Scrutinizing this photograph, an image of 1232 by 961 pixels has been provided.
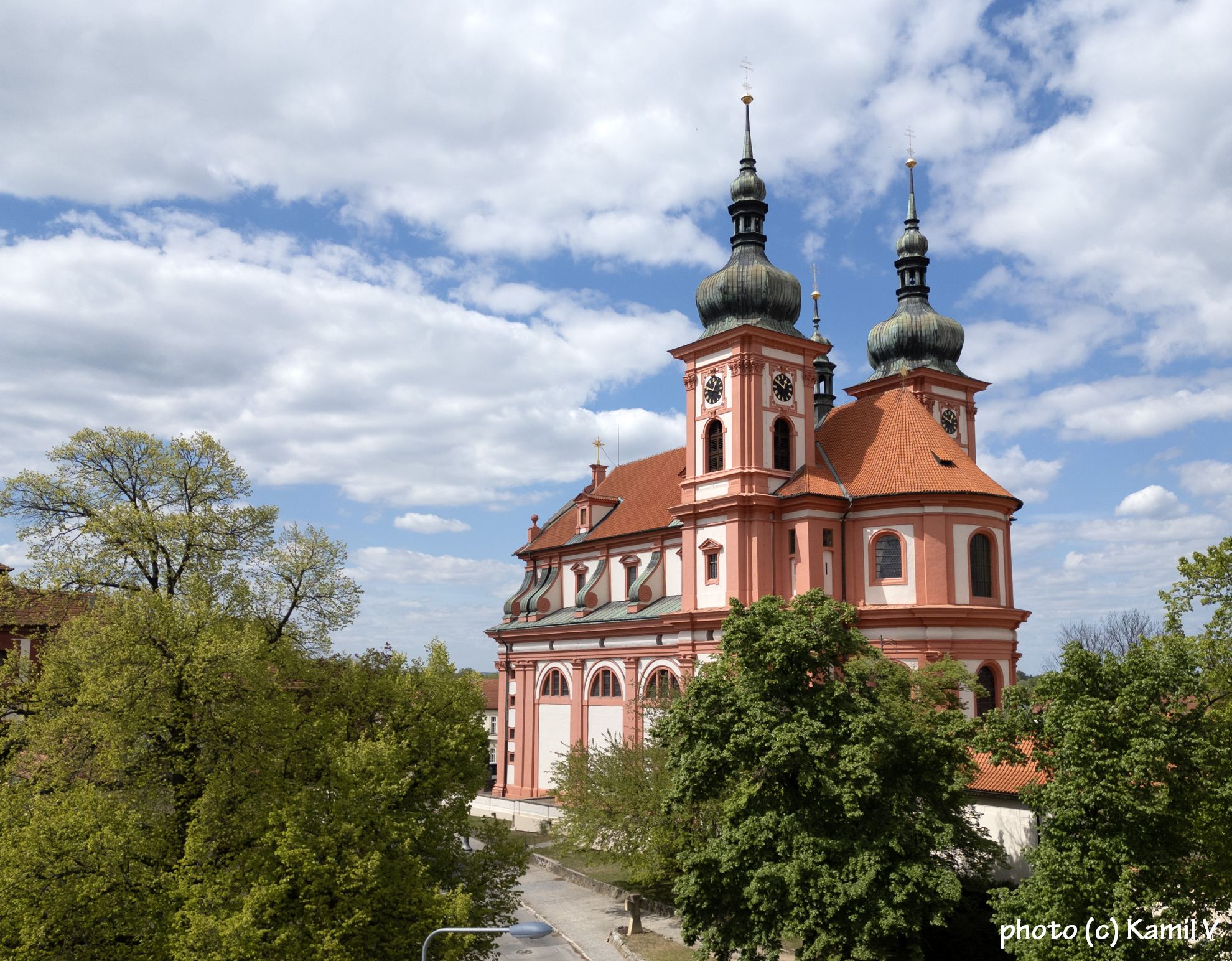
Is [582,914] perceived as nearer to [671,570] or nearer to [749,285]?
[671,570]

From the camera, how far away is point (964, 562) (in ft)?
118

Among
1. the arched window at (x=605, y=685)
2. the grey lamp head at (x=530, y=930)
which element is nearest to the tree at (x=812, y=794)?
the grey lamp head at (x=530, y=930)

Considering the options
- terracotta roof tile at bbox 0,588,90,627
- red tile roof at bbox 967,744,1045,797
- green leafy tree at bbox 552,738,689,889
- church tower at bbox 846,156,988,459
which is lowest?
green leafy tree at bbox 552,738,689,889

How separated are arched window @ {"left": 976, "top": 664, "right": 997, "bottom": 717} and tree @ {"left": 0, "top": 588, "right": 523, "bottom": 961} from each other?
1989cm

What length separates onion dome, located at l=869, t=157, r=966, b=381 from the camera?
4784 centimetres

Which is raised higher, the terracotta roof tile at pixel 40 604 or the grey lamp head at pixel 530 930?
the terracotta roof tile at pixel 40 604

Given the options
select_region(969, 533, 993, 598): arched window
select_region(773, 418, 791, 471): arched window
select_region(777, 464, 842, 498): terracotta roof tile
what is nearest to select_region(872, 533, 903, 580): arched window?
select_region(777, 464, 842, 498): terracotta roof tile

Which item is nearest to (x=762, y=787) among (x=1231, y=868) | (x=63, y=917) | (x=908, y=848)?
(x=908, y=848)

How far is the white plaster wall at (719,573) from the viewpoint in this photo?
4012 centimetres

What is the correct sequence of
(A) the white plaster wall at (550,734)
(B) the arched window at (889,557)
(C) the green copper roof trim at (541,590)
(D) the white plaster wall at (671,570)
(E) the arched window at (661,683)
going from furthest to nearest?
(C) the green copper roof trim at (541,590) → (A) the white plaster wall at (550,734) → (D) the white plaster wall at (671,570) → (E) the arched window at (661,683) → (B) the arched window at (889,557)

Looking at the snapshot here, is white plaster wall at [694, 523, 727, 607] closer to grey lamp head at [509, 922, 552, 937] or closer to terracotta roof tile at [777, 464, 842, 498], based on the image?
terracotta roof tile at [777, 464, 842, 498]

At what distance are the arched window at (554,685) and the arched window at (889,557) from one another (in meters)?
20.1

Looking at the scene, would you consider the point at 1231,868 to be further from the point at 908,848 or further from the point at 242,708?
the point at 242,708

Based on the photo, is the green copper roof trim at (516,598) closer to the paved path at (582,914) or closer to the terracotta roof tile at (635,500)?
the terracotta roof tile at (635,500)
